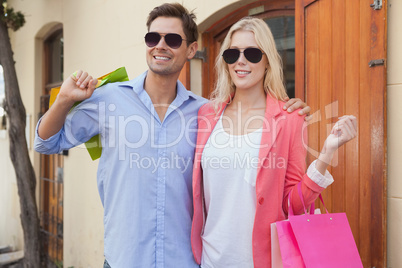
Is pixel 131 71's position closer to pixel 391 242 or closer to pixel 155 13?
pixel 155 13

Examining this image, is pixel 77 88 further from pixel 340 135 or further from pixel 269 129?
pixel 340 135

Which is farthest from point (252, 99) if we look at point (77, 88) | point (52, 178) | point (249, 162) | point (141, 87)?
point (52, 178)

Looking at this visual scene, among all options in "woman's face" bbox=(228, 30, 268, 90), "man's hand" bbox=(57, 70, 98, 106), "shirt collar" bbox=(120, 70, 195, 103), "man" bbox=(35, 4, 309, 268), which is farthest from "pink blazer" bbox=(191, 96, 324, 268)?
"man's hand" bbox=(57, 70, 98, 106)

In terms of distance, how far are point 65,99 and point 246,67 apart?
91 centimetres

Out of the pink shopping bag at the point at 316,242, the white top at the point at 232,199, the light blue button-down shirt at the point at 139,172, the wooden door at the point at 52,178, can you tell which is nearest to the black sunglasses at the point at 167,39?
the light blue button-down shirt at the point at 139,172

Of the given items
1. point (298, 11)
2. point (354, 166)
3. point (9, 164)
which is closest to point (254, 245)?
point (354, 166)

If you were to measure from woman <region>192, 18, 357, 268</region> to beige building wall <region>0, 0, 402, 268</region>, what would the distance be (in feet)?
2.16

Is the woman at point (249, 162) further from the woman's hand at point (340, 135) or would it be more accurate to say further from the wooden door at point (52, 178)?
the wooden door at point (52, 178)

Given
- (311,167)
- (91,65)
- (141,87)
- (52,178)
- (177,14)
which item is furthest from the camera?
(52,178)

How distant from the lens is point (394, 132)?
1.98 metres

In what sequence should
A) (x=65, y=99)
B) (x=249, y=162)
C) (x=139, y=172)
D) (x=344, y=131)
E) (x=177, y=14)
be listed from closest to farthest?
(x=344, y=131) < (x=249, y=162) < (x=65, y=99) < (x=139, y=172) < (x=177, y=14)

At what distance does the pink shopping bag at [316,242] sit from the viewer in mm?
1503

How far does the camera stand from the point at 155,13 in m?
2.20

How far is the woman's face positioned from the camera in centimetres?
186
